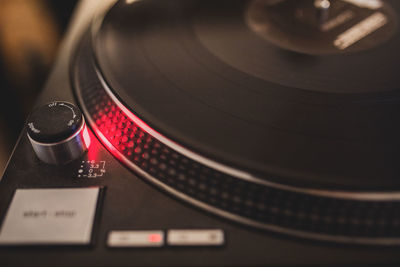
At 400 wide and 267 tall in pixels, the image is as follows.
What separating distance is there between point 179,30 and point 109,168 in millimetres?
335

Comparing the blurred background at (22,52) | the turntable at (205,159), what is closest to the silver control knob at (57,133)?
the turntable at (205,159)

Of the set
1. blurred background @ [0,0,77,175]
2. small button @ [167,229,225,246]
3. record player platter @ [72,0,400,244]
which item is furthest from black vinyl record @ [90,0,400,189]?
blurred background @ [0,0,77,175]

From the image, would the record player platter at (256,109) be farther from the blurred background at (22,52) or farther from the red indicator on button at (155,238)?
the blurred background at (22,52)

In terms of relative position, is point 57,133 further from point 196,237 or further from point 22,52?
point 22,52

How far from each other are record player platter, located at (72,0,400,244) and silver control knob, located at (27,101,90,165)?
60 millimetres

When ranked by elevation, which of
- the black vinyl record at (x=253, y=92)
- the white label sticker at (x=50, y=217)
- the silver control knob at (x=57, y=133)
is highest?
the black vinyl record at (x=253, y=92)

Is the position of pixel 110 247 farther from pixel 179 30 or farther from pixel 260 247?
pixel 179 30

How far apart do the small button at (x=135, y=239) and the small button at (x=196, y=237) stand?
0.05 feet

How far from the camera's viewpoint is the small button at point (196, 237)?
55cm

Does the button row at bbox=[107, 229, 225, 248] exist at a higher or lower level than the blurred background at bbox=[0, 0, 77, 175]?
lower

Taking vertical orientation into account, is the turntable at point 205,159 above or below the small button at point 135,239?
above

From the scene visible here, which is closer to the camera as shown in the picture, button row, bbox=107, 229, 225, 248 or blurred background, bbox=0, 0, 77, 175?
button row, bbox=107, 229, 225, 248

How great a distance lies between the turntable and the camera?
1.76 ft

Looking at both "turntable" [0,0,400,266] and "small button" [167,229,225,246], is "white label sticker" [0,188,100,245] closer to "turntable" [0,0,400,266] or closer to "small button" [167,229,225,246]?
"turntable" [0,0,400,266]
